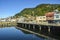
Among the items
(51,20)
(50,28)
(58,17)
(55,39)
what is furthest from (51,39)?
(51,20)

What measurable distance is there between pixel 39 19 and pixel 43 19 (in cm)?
640

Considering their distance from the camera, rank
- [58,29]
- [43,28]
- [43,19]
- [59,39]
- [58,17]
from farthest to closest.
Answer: [43,19] → [43,28] → [58,17] → [58,29] → [59,39]

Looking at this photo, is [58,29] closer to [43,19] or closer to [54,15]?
[54,15]

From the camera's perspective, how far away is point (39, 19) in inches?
5482

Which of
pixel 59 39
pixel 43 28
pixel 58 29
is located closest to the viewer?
pixel 59 39

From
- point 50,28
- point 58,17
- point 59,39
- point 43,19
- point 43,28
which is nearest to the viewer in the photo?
point 59,39

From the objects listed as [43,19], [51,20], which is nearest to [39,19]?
[43,19]

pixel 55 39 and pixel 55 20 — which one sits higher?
pixel 55 20

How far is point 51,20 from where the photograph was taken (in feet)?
306

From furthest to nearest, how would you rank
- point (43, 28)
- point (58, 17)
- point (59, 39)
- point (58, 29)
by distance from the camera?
1. point (43, 28)
2. point (58, 17)
3. point (58, 29)
4. point (59, 39)

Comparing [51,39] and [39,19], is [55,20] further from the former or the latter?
[39,19]

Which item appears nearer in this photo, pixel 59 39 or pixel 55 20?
pixel 59 39

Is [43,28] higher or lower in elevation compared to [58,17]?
lower

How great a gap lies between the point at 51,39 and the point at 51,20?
39.9 m
